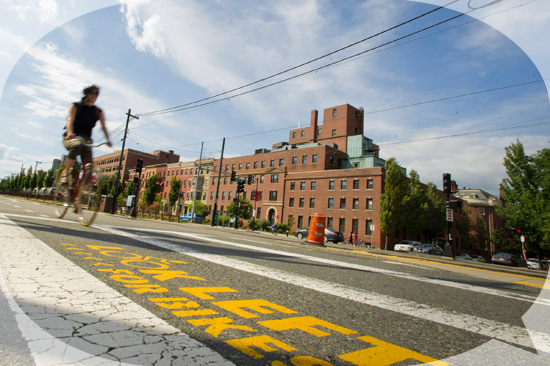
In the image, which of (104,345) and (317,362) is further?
(317,362)

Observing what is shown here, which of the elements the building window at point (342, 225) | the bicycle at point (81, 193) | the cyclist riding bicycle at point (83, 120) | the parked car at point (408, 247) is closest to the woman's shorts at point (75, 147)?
the cyclist riding bicycle at point (83, 120)

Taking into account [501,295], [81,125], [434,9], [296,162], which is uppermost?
[296,162]

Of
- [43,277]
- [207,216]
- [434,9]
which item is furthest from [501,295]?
[207,216]

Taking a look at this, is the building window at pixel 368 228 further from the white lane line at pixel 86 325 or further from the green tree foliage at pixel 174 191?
the green tree foliage at pixel 174 191

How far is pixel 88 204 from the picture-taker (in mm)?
5219

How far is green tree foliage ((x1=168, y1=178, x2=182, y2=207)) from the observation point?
2596 inches

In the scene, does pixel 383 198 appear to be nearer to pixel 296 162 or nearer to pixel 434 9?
pixel 296 162

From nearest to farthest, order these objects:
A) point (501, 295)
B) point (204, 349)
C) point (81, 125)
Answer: point (204, 349) < point (81, 125) < point (501, 295)

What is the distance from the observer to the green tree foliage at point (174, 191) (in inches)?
2596

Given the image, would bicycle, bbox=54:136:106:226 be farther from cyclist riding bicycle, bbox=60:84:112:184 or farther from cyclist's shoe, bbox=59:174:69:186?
cyclist riding bicycle, bbox=60:84:112:184

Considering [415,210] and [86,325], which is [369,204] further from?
[86,325]

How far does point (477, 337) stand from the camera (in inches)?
106

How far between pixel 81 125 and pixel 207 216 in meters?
61.1

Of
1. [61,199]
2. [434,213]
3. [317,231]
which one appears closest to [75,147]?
[61,199]
